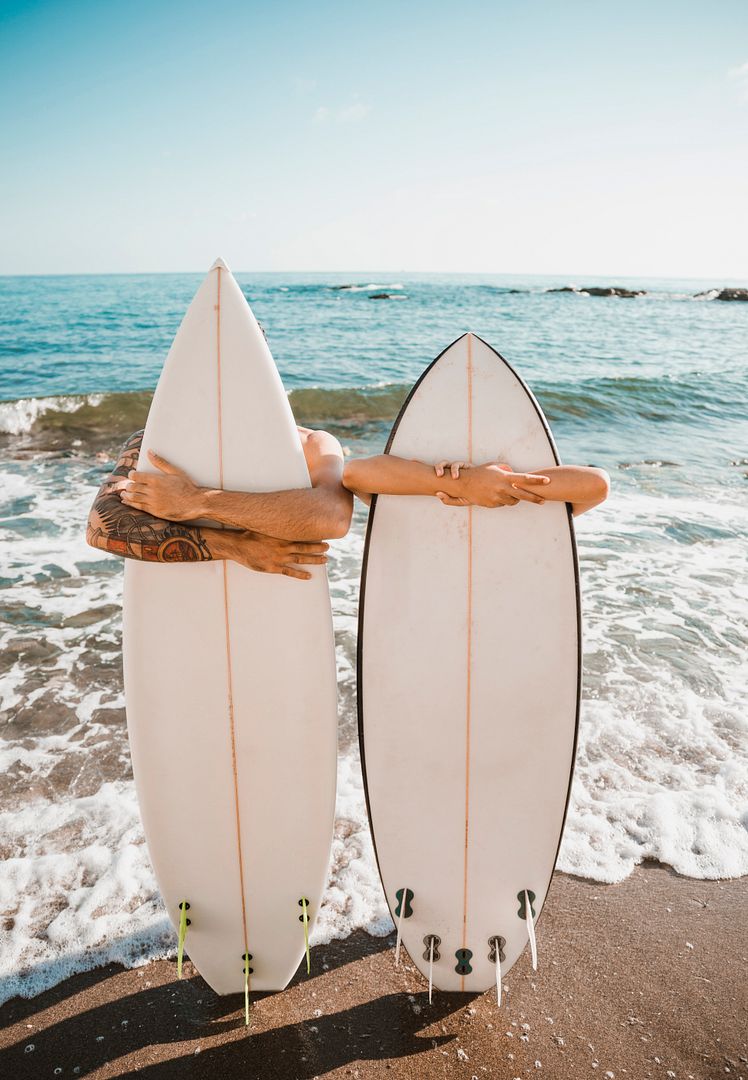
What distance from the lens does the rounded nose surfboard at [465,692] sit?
2.12m

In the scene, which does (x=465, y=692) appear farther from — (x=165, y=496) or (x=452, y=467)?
(x=165, y=496)

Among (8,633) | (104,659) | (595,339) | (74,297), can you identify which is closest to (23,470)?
(8,633)

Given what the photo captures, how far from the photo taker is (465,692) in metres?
2.17

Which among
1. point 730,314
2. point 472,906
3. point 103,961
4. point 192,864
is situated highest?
point 730,314

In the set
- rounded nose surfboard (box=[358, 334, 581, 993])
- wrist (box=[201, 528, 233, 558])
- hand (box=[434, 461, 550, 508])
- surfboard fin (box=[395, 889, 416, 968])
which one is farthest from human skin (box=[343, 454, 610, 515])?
surfboard fin (box=[395, 889, 416, 968])

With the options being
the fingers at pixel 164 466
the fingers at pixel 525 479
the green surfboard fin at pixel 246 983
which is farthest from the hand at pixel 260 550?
the green surfboard fin at pixel 246 983

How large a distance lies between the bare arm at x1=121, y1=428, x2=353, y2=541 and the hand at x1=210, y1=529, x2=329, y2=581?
0.12ft

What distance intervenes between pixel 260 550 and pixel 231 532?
100 mm

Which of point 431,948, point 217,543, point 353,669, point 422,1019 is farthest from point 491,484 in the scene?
point 353,669

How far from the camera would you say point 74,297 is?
3756 cm

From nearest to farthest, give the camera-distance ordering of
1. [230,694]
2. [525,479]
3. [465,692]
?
1. [525,479]
2. [230,694]
3. [465,692]

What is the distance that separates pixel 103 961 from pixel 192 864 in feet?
1.70

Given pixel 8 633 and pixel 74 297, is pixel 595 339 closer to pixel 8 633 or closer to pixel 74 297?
pixel 8 633

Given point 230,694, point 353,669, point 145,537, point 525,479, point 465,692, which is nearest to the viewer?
point 145,537
